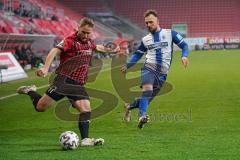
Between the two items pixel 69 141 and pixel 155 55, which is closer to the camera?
pixel 69 141

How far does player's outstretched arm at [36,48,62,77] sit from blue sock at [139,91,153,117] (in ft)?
8.15

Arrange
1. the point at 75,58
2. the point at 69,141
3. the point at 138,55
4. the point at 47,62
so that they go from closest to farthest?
the point at 69,141 < the point at 47,62 < the point at 75,58 < the point at 138,55

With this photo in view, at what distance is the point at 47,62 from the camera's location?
8422mm

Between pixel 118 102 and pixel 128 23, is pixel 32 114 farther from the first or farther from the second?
pixel 128 23

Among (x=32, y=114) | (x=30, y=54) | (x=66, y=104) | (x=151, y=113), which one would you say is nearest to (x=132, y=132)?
(x=151, y=113)

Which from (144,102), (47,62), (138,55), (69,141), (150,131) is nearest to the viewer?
(69,141)

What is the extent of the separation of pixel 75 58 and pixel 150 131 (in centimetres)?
208

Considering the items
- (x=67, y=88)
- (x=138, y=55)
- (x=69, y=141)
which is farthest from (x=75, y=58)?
(x=138, y=55)

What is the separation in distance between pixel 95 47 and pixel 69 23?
38798 mm

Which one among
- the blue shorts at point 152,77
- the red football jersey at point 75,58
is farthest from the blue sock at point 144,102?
the red football jersey at point 75,58

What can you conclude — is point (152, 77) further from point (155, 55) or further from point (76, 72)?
point (76, 72)

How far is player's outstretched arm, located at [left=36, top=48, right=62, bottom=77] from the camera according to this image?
26.7 feet

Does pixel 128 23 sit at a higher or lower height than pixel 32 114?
lower

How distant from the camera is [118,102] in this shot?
51.3 ft
